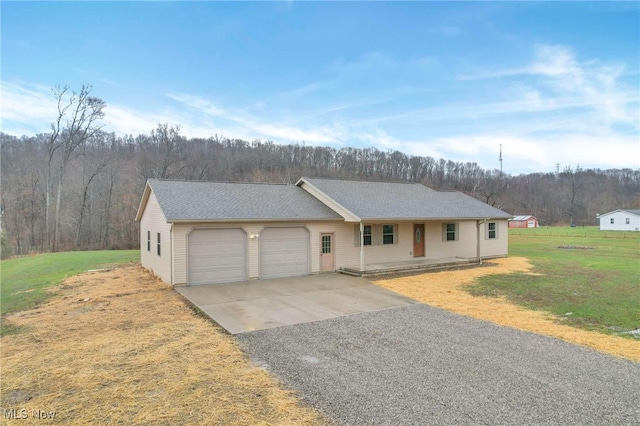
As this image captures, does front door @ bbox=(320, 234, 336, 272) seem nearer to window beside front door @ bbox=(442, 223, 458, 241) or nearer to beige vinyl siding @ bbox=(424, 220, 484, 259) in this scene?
beige vinyl siding @ bbox=(424, 220, 484, 259)

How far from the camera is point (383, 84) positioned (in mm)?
22109

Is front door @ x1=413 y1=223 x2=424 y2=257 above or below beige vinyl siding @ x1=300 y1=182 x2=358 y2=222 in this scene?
below

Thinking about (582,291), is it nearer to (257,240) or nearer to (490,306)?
(490,306)

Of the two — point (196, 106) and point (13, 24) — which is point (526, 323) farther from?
point (196, 106)

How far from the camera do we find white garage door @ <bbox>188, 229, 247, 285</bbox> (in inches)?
455

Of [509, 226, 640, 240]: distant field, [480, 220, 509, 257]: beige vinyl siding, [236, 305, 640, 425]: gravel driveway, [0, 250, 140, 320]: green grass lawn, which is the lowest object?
[509, 226, 640, 240]: distant field

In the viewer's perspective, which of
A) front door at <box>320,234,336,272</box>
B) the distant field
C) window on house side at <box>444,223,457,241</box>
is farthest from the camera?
the distant field

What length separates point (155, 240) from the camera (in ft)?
44.3

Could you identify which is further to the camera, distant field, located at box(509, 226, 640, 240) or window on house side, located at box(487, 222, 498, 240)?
distant field, located at box(509, 226, 640, 240)

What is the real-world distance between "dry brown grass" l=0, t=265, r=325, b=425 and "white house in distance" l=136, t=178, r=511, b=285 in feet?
11.1

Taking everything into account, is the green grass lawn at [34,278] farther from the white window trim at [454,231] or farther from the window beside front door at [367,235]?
the white window trim at [454,231]

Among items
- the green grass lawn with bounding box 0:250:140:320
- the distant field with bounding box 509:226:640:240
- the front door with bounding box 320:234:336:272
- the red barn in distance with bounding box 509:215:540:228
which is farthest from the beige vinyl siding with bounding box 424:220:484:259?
the red barn in distance with bounding box 509:215:540:228

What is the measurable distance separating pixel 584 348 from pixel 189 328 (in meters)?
7.22

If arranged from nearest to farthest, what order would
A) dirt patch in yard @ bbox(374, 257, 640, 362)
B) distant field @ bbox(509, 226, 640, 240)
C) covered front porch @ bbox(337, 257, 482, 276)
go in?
dirt patch in yard @ bbox(374, 257, 640, 362)
covered front porch @ bbox(337, 257, 482, 276)
distant field @ bbox(509, 226, 640, 240)
